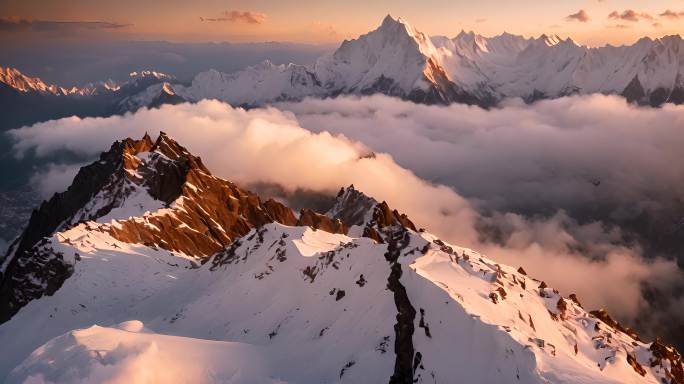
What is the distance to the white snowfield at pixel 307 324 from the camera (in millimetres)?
84812

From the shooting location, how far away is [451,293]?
9438 centimetres

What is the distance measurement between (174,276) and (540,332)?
355 feet

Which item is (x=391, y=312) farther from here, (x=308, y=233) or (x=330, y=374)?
(x=308, y=233)

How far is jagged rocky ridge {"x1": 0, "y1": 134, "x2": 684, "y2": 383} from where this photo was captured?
86.2 metres

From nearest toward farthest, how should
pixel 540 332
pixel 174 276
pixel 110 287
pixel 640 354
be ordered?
1. pixel 540 332
2. pixel 640 354
3. pixel 110 287
4. pixel 174 276

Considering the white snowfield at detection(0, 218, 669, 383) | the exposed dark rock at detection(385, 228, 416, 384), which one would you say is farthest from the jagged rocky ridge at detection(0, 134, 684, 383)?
the white snowfield at detection(0, 218, 669, 383)

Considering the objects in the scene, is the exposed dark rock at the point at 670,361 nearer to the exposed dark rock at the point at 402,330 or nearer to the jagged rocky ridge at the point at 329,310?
the jagged rocky ridge at the point at 329,310

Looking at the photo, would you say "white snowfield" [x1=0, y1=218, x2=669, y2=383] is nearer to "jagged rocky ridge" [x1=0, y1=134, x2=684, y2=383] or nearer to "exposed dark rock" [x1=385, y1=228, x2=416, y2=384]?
"jagged rocky ridge" [x1=0, y1=134, x2=684, y2=383]

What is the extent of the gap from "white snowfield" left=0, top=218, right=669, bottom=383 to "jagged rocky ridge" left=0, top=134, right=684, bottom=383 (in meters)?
0.34

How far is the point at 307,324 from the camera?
366 ft

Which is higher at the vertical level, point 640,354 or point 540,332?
point 540,332

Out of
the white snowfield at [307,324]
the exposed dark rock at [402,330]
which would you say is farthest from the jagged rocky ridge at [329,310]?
the white snowfield at [307,324]

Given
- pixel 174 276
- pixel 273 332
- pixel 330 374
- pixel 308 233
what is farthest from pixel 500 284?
pixel 174 276

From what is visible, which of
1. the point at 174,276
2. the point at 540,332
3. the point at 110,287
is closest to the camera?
the point at 540,332
